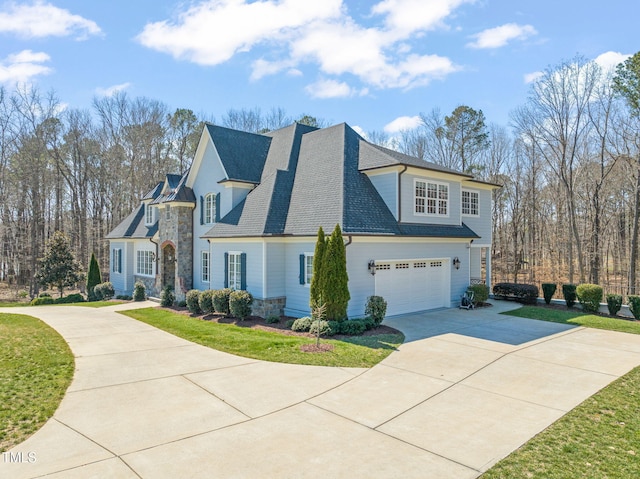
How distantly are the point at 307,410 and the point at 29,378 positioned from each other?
5.72 metres

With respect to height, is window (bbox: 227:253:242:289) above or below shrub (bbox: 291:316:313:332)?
above

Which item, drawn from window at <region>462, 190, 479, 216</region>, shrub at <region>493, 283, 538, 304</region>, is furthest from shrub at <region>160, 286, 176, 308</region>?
shrub at <region>493, 283, 538, 304</region>

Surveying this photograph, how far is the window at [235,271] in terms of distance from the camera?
16559 millimetres

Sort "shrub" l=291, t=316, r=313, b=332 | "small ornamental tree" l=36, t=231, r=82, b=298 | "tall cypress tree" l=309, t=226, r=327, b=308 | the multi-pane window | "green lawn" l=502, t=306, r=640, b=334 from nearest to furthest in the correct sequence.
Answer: "tall cypress tree" l=309, t=226, r=327, b=308 < "shrub" l=291, t=316, r=313, b=332 < "green lawn" l=502, t=306, r=640, b=334 < the multi-pane window < "small ornamental tree" l=36, t=231, r=82, b=298

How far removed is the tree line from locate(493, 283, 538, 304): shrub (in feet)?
39.0

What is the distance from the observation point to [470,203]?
20.7m

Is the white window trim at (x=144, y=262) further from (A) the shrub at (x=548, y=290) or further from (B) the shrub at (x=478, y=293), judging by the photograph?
(A) the shrub at (x=548, y=290)

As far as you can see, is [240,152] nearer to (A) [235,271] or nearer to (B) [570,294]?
(A) [235,271]

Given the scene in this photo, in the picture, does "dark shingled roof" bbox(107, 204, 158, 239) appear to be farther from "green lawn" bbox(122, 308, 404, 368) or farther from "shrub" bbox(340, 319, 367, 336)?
"shrub" bbox(340, 319, 367, 336)

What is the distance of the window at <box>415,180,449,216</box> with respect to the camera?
54.4 feet


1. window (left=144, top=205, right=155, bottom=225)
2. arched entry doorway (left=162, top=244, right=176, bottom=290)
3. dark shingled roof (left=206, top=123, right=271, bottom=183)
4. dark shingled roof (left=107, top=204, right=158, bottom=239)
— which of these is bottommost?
arched entry doorway (left=162, top=244, right=176, bottom=290)

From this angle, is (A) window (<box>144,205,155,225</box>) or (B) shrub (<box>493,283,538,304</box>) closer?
(B) shrub (<box>493,283,538,304</box>)

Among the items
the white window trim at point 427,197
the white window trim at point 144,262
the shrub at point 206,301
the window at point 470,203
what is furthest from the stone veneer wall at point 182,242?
the window at point 470,203

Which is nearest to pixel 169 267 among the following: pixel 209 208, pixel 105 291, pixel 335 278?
pixel 209 208
